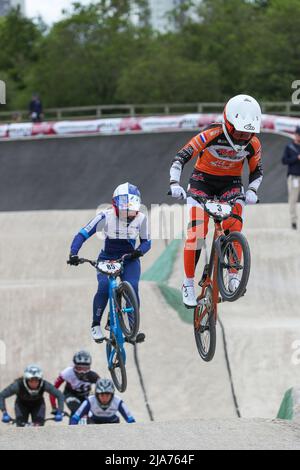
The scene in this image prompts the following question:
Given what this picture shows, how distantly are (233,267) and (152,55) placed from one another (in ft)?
155

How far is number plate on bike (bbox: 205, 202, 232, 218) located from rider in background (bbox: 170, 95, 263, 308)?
0.47 ft

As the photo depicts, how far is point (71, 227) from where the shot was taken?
26766mm

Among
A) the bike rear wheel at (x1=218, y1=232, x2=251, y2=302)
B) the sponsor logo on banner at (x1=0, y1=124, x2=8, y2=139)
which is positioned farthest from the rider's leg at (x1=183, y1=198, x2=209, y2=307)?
the sponsor logo on banner at (x1=0, y1=124, x2=8, y2=139)

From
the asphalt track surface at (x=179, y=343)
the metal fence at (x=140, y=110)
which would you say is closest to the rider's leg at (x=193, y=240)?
the asphalt track surface at (x=179, y=343)

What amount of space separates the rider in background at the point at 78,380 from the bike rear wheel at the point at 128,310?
4612mm

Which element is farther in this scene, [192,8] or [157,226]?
[192,8]

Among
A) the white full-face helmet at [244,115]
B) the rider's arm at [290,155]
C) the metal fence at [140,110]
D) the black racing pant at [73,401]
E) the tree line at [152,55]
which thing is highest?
the tree line at [152,55]

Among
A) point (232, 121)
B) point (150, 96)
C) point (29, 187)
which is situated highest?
point (150, 96)

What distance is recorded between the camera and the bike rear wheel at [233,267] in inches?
382

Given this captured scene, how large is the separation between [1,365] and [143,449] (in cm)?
817

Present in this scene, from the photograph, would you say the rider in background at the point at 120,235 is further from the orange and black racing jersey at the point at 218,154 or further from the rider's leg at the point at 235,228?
the rider's leg at the point at 235,228

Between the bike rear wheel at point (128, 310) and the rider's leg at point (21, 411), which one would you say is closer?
the bike rear wheel at point (128, 310)
